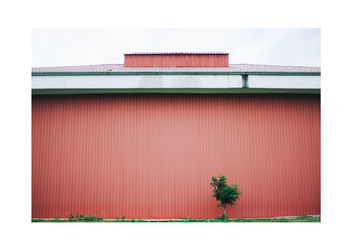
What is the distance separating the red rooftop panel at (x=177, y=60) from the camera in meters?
8.54

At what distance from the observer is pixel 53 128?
609cm

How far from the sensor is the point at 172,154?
19.4 ft

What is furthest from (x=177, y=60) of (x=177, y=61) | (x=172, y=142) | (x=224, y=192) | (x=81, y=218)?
(x=81, y=218)

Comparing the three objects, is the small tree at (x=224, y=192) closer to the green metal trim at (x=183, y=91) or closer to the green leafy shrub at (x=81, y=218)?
the green metal trim at (x=183, y=91)

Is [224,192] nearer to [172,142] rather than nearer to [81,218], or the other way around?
[172,142]

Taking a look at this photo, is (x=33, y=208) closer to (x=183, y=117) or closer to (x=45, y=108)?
(x=45, y=108)

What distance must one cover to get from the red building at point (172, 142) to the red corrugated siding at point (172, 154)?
0.10ft

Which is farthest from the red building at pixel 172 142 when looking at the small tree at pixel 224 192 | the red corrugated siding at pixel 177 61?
the red corrugated siding at pixel 177 61

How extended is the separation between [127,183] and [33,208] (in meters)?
2.96

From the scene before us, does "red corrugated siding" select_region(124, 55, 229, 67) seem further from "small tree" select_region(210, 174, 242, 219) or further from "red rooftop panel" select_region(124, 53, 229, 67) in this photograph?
"small tree" select_region(210, 174, 242, 219)

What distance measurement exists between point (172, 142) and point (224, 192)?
204 centimetres

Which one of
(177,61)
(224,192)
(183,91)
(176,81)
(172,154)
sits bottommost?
(224,192)

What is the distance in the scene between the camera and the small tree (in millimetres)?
5215

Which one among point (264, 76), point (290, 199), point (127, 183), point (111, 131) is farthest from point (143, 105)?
point (290, 199)
